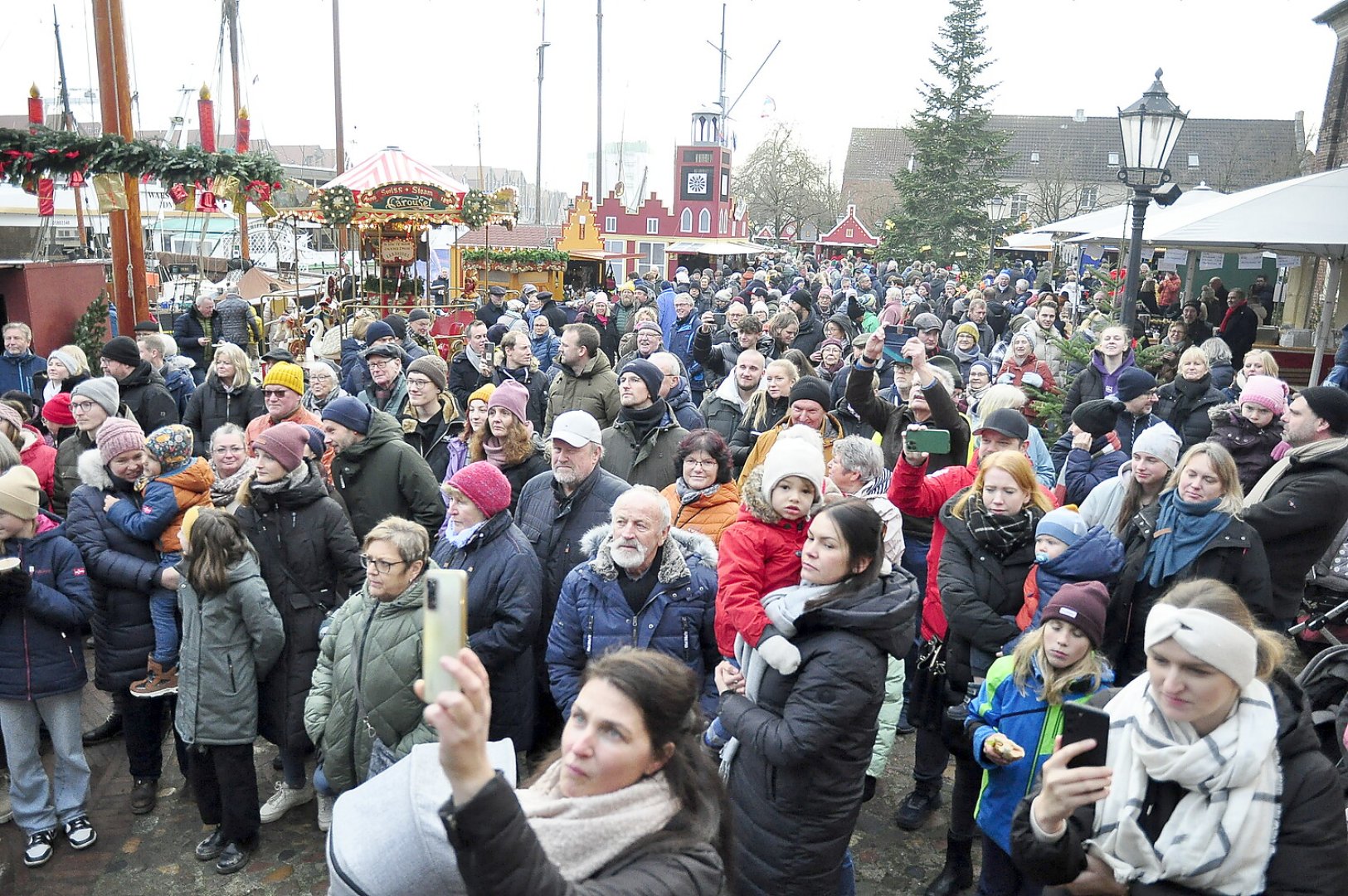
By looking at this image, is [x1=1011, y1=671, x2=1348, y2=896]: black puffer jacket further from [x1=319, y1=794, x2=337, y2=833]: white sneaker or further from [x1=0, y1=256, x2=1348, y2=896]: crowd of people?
[x1=319, y1=794, x2=337, y2=833]: white sneaker

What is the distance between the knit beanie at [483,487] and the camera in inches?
158

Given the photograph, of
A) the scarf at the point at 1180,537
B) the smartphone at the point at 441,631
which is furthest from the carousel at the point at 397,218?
the smartphone at the point at 441,631

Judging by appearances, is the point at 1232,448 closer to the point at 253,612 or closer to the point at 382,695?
the point at 382,695

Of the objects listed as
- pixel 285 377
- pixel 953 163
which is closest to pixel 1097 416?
pixel 285 377

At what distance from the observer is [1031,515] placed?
4.09 metres

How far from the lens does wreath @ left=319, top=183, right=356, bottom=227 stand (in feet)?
52.1

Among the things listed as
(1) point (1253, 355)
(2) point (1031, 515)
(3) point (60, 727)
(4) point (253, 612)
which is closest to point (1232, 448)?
(1) point (1253, 355)

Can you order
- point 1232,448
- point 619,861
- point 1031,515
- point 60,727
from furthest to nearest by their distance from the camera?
point 1232,448
point 60,727
point 1031,515
point 619,861

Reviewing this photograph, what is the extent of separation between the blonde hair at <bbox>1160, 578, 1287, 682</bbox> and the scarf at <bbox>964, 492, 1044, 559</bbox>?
1624mm

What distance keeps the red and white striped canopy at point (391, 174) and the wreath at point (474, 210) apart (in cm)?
29

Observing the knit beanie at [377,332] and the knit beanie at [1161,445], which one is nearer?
the knit beanie at [1161,445]

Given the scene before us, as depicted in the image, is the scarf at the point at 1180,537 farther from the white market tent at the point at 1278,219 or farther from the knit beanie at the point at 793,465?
the white market tent at the point at 1278,219

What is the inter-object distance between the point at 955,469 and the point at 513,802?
371cm

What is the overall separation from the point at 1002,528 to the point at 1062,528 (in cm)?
28
